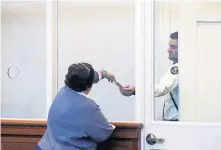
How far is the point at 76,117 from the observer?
73.0 inches

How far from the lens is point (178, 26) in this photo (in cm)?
216

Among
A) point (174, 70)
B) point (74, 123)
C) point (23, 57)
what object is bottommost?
point (74, 123)

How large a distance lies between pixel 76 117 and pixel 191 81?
726 mm

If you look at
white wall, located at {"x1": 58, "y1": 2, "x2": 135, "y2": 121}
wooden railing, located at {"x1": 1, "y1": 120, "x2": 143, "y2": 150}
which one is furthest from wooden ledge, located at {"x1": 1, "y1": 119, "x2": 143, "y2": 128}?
white wall, located at {"x1": 58, "y1": 2, "x2": 135, "y2": 121}

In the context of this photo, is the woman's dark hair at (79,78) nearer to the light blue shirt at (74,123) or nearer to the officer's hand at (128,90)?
the light blue shirt at (74,123)

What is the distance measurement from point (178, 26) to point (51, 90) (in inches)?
34.7

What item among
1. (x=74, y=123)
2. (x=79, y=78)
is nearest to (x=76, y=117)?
(x=74, y=123)

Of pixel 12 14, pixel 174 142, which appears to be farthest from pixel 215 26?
pixel 12 14

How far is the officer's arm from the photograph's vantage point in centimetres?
216

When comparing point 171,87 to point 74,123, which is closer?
point 74,123

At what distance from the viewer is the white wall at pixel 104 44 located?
2639 mm

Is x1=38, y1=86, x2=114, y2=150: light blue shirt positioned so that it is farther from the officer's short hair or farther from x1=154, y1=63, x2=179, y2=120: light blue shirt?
the officer's short hair

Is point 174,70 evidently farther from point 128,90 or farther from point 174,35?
point 128,90

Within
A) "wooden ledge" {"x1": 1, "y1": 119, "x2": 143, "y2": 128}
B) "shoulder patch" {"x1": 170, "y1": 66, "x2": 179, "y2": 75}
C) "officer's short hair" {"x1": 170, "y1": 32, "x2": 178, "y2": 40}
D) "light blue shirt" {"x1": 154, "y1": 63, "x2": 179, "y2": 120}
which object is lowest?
"wooden ledge" {"x1": 1, "y1": 119, "x2": 143, "y2": 128}
